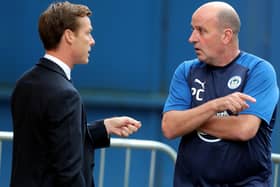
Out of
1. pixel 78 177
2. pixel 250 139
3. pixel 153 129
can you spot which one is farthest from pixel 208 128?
pixel 153 129

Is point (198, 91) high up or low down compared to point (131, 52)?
up

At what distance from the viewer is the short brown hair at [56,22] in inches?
133

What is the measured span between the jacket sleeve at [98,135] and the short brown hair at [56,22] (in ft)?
1.59

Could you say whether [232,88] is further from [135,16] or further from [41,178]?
[135,16]

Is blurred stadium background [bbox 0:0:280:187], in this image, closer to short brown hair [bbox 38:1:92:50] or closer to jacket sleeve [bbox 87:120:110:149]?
jacket sleeve [bbox 87:120:110:149]

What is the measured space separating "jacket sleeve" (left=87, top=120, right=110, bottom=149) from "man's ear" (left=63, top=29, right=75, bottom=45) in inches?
18.2

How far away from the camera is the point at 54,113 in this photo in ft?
10.6

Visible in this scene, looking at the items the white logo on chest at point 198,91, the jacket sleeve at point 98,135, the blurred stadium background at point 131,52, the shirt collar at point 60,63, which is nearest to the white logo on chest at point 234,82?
the white logo on chest at point 198,91

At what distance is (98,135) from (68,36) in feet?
1.75

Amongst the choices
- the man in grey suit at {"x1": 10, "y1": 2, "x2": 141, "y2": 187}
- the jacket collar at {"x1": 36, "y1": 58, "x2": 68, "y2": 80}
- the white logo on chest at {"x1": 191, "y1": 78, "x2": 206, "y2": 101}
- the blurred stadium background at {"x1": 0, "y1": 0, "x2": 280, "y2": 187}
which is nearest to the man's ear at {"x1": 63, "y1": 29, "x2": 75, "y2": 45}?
the man in grey suit at {"x1": 10, "y1": 2, "x2": 141, "y2": 187}

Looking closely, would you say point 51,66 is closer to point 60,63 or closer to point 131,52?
point 60,63

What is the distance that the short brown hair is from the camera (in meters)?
3.37

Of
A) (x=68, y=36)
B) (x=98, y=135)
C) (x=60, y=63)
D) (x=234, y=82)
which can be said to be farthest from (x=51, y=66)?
(x=234, y=82)

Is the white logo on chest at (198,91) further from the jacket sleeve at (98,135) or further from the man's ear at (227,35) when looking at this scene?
the jacket sleeve at (98,135)
